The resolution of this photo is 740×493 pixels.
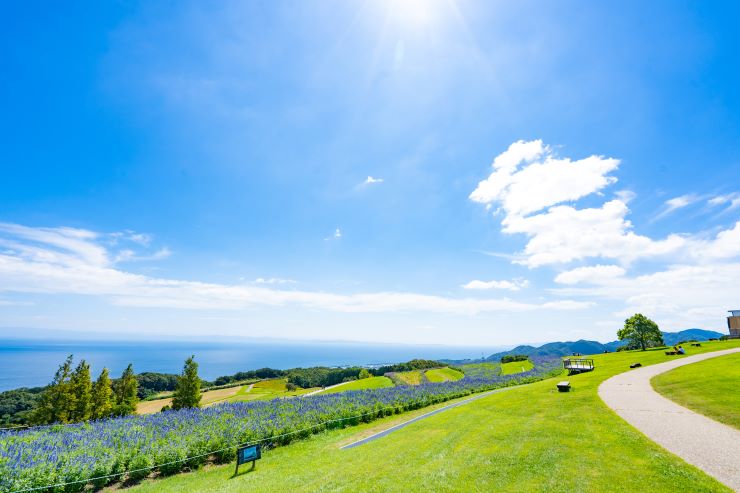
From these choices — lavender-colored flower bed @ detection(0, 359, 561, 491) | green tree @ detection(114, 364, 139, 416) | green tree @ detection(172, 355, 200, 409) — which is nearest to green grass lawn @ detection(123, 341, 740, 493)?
lavender-colored flower bed @ detection(0, 359, 561, 491)

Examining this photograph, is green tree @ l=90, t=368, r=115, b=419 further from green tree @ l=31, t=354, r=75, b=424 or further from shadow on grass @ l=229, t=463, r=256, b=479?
shadow on grass @ l=229, t=463, r=256, b=479

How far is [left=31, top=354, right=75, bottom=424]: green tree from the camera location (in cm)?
3750

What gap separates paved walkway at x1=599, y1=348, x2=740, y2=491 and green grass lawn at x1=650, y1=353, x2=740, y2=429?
64cm

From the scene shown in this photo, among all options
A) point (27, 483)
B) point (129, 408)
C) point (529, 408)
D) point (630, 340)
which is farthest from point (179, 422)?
point (630, 340)

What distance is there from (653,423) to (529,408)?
7.02 m

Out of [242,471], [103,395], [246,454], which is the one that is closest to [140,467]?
[242,471]

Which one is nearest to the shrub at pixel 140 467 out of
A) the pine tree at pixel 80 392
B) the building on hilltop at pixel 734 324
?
the pine tree at pixel 80 392

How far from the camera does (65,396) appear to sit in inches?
1515

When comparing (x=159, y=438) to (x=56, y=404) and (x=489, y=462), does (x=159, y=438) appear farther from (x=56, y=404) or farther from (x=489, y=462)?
(x=56, y=404)

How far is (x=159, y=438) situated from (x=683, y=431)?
80.7 ft

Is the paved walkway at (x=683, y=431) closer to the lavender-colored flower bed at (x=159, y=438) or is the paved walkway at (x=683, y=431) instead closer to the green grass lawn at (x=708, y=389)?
the green grass lawn at (x=708, y=389)

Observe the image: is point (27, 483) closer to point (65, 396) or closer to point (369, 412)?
point (369, 412)

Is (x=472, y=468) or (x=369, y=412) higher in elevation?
(x=472, y=468)

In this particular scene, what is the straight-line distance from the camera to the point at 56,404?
125 ft
